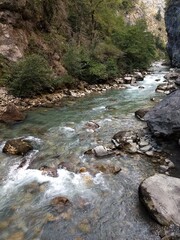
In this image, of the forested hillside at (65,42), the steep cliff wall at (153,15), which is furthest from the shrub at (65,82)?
the steep cliff wall at (153,15)

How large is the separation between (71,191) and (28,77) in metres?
8.95

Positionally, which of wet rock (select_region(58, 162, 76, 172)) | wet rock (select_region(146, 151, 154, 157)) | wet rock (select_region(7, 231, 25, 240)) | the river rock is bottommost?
wet rock (select_region(146, 151, 154, 157))

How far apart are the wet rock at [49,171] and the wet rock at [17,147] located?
1.14 metres

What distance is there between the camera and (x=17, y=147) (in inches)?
303

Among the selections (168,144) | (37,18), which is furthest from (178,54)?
(168,144)

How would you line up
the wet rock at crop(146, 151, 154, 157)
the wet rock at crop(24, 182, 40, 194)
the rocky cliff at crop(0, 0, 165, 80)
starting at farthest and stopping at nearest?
the rocky cliff at crop(0, 0, 165, 80) < the wet rock at crop(146, 151, 154, 157) < the wet rock at crop(24, 182, 40, 194)

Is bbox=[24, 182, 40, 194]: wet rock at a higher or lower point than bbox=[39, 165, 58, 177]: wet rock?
higher

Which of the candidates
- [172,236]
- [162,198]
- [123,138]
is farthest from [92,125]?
[172,236]

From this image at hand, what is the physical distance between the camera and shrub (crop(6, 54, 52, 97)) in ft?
43.6

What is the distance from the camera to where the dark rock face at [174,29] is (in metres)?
35.2

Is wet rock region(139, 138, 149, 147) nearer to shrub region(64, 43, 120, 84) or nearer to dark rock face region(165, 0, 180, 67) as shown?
shrub region(64, 43, 120, 84)

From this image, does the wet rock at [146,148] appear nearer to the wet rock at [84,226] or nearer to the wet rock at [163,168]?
the wet rock at [163,168]

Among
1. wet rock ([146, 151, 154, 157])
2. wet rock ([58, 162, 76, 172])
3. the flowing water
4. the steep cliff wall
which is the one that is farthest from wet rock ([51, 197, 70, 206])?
the steep cliff wall

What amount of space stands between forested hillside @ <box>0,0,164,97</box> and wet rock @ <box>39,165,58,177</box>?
302 inches
